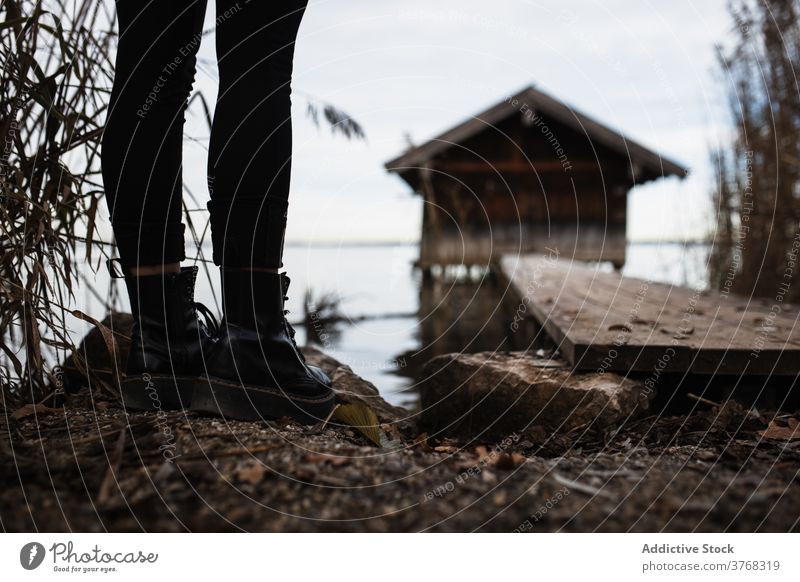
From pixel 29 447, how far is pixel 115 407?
0.49 m

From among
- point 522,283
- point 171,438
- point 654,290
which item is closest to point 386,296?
point 522,283

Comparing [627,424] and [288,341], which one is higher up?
[288,341]

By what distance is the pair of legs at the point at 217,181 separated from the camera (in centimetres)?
167

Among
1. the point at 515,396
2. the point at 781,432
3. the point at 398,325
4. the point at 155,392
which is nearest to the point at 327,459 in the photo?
the point at 155,392

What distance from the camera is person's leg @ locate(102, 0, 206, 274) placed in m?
1.66

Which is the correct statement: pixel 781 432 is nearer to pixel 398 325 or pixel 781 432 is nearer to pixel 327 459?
pixel 327 459

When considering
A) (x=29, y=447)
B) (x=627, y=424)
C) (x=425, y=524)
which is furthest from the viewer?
(x=627, y=424)

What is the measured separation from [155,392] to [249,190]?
59 centimetres

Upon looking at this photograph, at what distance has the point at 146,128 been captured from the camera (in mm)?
1684

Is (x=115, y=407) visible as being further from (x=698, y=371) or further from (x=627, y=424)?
(x=698, y=371)

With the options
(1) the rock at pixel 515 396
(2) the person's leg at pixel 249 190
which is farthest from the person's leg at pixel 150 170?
(1) the rock at pixel 515 396

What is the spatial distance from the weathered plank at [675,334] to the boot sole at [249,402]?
3.11ft

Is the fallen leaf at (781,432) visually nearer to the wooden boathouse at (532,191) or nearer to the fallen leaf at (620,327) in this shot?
the fallen leaf at (620,327)
